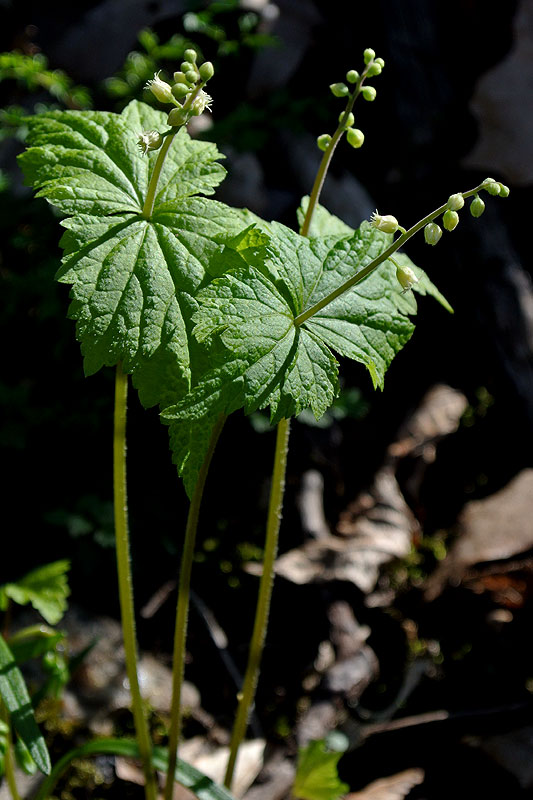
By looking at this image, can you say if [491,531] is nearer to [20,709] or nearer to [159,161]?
[20,709]

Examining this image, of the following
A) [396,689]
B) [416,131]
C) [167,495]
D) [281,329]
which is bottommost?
[396,689]

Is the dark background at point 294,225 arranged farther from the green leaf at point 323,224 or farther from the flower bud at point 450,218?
the flower bud at point 450,218

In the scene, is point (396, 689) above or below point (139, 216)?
below

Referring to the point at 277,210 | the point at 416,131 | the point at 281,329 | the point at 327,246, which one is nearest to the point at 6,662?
the point at 281,329

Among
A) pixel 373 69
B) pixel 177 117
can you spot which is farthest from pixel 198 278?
pixel 373 69

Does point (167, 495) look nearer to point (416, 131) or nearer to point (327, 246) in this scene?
point (327, 246)
